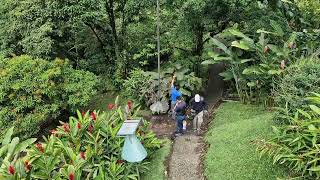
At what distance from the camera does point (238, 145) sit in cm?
1077

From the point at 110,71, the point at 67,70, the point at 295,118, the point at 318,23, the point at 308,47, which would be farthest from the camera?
the point at 110,71

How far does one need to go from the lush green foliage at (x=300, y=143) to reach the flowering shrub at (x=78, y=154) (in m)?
3.15

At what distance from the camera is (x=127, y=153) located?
31.4 feet

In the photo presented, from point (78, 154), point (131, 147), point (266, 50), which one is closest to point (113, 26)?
point (266, 50)

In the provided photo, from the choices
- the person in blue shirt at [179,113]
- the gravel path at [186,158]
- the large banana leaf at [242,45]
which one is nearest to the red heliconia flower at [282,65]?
the large banana leaf at [242,45]

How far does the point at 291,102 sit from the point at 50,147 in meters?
5.42

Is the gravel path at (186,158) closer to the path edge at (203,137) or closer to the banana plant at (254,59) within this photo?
the path edge at (203,137)

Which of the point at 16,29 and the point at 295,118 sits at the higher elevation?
the point at 16,29

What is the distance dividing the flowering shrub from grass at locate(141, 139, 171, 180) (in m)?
0.17

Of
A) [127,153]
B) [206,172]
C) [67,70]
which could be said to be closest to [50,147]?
[127,153]

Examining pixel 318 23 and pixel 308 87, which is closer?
pixel 308 87

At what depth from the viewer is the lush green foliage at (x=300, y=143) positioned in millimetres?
8289

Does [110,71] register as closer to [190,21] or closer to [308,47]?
[190,21]

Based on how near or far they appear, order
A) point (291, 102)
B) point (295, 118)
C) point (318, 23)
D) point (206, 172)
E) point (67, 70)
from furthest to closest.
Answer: point (318, 23) < point (67, 70) < point (206, 172) < point (291, 102) < point (295, 118)
